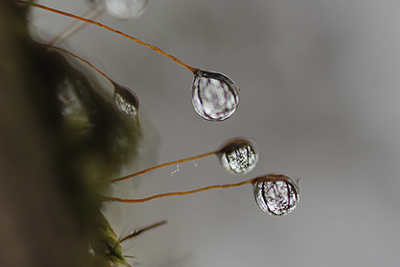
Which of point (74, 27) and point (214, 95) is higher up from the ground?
point (74, 27)

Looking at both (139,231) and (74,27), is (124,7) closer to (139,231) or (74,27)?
(74,27)

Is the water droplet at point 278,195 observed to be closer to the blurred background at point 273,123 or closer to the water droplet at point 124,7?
the blurred background at point 273,123

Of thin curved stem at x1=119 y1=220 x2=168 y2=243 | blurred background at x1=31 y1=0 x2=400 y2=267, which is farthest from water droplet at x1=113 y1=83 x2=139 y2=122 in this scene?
thin curved stem at x1=119 y1=220 x2=168 y2=243

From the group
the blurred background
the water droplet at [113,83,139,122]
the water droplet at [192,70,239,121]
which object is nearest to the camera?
the water droplet at [192,70,239,121]

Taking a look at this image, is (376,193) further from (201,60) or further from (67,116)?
(67,116)

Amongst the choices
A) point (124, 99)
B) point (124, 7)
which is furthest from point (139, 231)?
point (124, 7)

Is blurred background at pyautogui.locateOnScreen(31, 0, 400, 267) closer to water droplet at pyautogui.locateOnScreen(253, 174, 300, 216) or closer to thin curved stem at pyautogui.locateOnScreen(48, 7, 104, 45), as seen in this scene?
thin curved stem at pyautogui.locateOnScreen(48, 7, 104, 45)

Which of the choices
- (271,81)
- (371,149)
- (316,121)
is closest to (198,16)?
(271,81)

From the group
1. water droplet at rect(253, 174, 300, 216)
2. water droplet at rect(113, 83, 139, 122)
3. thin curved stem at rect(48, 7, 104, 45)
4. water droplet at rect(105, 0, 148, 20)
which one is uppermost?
thin curved stem at rect(48, 7, 104, 45)
